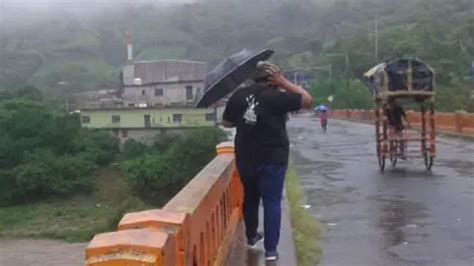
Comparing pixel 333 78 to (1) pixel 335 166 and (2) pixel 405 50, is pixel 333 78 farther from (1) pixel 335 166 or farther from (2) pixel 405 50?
(1) pixel 335 166

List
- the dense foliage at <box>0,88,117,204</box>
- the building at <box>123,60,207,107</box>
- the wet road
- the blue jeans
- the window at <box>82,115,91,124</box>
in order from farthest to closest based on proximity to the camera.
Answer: the window at <box>82,115,91,124</box> < the building at <box>123,60,207,107</box> < the dense foliage at <box>0,88,117,204</box> < the wet road < the blue jeans

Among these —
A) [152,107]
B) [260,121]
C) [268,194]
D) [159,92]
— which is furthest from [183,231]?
[159,92]

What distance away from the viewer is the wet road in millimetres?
8531

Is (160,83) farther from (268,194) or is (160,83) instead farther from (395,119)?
(268,194)

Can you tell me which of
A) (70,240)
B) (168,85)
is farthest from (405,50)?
(70,240)

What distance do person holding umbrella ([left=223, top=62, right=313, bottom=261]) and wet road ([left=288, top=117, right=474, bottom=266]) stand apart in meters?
1.36

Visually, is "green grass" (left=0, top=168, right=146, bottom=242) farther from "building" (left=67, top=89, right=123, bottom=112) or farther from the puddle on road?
the puddle on road

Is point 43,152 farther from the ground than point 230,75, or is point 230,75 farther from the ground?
point 230,75

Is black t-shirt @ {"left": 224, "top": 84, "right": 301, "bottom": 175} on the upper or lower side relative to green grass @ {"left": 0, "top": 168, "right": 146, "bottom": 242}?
upper

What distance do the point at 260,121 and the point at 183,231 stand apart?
2.40m

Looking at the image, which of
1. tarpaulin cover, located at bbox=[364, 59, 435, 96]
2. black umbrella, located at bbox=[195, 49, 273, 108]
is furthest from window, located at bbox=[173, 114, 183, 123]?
black umbrella, located at bbox=[195, 49, 273, 108]

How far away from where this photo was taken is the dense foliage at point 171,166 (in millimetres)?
51875

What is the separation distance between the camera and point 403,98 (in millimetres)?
16750

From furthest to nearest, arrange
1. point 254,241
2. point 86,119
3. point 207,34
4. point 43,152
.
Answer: point 207,34 < point 86,119 < point 43,152 < point 254,241
